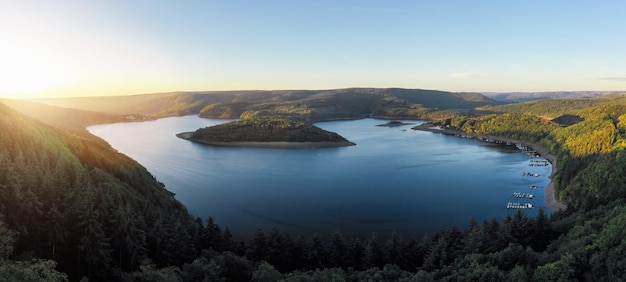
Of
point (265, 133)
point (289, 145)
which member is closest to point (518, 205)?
point (289, 145)

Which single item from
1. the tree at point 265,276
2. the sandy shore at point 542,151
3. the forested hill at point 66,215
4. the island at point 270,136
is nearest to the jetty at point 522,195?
the sandy shore at point 542,151

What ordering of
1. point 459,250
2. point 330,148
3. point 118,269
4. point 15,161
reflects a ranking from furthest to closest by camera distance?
point 330,148
point 459,250
point 15,161
point 118,269

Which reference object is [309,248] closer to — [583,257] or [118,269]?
[118,269]

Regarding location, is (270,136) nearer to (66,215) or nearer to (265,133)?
(265,133)

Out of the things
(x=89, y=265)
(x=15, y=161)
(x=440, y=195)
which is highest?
(x=15, y=161)

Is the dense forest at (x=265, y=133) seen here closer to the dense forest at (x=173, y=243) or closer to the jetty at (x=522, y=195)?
the jetty at (x=522, y=195)

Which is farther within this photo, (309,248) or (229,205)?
(229,205)

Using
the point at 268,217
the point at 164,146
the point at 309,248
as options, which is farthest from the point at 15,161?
the point at 164,146
